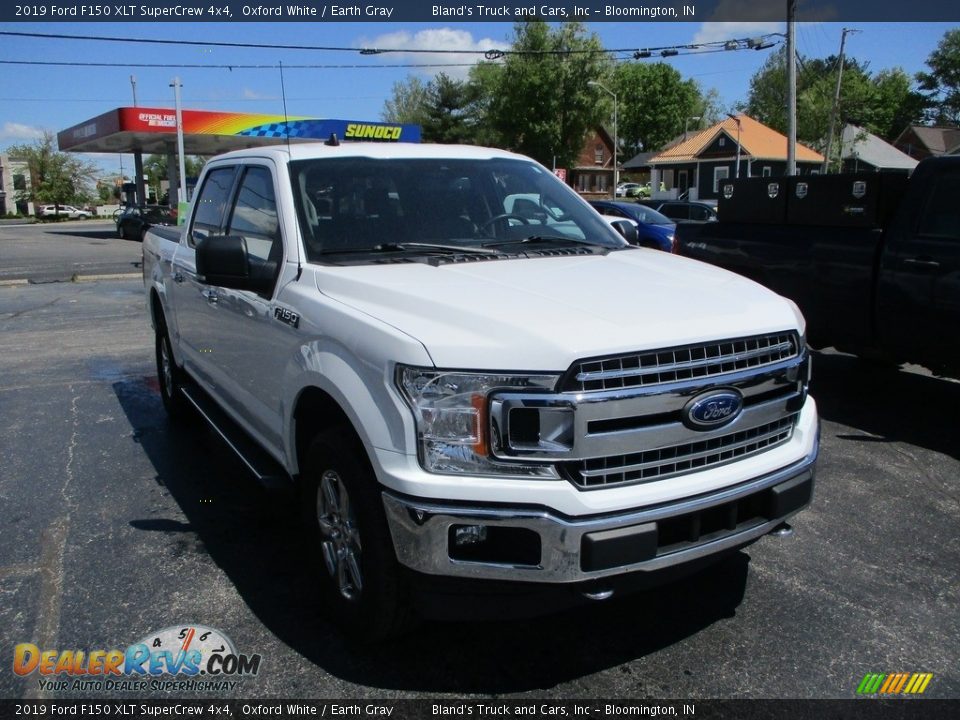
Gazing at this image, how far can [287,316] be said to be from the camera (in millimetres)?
3469

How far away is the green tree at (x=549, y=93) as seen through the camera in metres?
60.5

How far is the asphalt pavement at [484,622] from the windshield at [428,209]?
5.24ft

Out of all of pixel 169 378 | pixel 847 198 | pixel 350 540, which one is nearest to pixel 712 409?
pixel 350 540

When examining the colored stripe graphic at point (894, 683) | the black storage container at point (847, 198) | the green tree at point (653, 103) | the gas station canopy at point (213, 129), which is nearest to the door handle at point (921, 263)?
the black storage container at point (847, 198)

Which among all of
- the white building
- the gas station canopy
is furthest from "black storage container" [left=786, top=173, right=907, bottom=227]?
the white building

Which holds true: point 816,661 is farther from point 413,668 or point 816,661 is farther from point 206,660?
point 206,660

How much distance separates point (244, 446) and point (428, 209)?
Result: 1547 millimetres

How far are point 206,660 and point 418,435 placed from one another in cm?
136

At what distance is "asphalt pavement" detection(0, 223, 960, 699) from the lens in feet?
9.95

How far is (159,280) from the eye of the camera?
20.1ft

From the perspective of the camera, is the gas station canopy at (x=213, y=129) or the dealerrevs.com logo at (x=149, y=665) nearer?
the dealerrevs.com logo at (x=149, y=665)

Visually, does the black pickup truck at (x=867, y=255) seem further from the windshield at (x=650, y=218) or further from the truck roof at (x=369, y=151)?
the windshield at (x=650, y=218)

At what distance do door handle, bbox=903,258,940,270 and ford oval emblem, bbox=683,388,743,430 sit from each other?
369 cm

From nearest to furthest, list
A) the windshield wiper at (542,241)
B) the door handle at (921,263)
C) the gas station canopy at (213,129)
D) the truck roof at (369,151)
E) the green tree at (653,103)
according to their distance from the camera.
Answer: the windshield wiper at (542,241), the truck roof at (369,151), the door handle at (921,263), the gas station canopy at (213,129), the green tree at (653,103)
